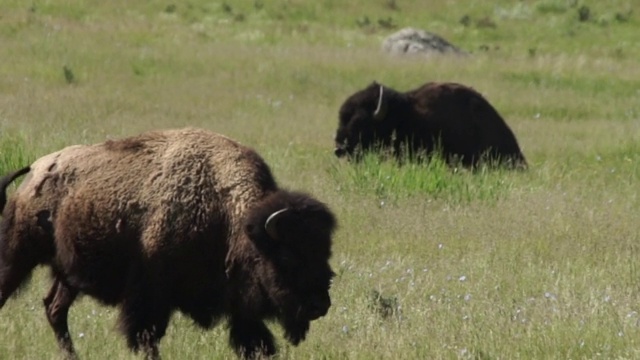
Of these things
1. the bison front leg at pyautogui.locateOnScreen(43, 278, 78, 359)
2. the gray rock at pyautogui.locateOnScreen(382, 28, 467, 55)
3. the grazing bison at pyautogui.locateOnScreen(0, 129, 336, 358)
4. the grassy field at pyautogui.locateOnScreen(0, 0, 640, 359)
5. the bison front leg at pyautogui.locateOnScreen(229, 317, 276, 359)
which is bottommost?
the gray rock at pyautogui.locateOnScreen(382, 28, 467, 55)

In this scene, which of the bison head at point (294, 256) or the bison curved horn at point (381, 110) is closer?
the bison head at point (294, 256)

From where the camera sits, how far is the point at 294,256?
19.9 ft

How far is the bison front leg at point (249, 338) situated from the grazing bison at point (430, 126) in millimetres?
8114

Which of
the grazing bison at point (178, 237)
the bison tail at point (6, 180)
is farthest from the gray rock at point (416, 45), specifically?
the grazing bison at point (178, 237)

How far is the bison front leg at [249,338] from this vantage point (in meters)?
6.48

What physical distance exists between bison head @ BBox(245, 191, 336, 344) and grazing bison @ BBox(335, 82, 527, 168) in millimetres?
8416

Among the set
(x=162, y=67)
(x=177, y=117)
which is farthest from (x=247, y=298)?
(x=162, y=67)

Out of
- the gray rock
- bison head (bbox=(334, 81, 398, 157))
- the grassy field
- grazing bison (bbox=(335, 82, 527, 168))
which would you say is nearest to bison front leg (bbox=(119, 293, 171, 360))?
the grassy field

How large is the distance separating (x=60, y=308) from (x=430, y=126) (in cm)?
832

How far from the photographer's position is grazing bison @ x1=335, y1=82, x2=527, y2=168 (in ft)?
48.5

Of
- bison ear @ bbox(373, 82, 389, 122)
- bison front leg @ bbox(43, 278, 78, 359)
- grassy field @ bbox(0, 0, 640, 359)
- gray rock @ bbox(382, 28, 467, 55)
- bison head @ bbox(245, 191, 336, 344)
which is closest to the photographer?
bison head @ bbox(245, 191, 336, 344)

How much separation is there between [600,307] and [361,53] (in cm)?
1967

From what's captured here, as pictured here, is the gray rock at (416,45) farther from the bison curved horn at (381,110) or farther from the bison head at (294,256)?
the bison head at (294,256)

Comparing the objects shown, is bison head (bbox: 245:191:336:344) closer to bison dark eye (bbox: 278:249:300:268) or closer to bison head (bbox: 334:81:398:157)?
bison dark eye (bbox: 278:249:300:268)
